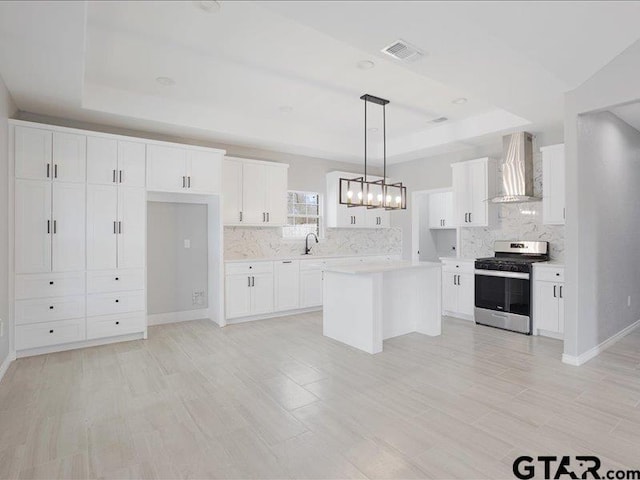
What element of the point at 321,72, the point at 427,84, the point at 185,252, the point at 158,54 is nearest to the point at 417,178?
the point at 427,84

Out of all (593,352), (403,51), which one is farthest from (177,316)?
(593,352)

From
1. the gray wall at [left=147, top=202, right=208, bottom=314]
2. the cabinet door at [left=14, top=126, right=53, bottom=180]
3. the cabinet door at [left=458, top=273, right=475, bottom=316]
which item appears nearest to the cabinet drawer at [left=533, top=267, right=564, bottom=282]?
the cabinet door at [left=458, top=273, right=475, bottom=316]

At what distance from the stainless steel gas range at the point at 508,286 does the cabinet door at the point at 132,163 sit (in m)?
4.68

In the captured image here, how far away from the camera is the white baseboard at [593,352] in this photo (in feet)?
11.6

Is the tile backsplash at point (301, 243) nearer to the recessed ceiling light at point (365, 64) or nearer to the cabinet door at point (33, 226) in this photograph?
the cabinet door at point (33, 226)

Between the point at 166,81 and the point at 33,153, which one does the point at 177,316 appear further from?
the point at 166,81

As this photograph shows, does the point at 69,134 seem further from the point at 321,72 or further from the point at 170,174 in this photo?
the point at 321,72

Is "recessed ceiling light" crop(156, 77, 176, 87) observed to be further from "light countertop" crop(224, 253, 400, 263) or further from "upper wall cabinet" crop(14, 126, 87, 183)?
"light countertop" crop(224, 253, 400, 263)

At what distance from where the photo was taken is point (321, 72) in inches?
152

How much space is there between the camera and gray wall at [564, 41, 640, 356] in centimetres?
324

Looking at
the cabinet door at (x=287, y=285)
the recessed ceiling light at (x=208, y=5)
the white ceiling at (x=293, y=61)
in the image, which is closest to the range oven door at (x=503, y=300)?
the white ceiling at (x=293, y=61)

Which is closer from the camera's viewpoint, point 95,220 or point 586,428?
point 586,428

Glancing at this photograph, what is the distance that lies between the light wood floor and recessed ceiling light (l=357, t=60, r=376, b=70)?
300 centimetres

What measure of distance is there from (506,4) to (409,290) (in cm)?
322
